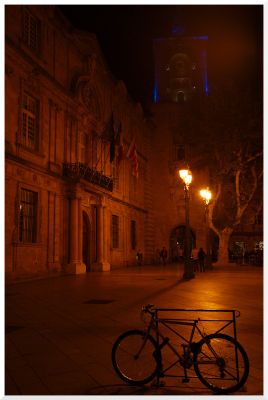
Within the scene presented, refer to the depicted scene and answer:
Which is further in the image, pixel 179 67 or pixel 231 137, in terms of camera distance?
pixel 179 67

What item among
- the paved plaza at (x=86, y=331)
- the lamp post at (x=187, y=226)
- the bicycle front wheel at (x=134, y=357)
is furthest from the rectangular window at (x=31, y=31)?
the bicycle front wheel at (x=134, y=357)

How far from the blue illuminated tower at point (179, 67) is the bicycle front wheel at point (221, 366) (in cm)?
5280

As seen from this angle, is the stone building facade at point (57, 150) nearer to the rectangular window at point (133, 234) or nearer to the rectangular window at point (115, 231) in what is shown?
the rectangular window at point (115, 231)

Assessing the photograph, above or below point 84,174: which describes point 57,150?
above

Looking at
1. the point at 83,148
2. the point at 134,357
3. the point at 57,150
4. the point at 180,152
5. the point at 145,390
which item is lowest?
the point at 145,390

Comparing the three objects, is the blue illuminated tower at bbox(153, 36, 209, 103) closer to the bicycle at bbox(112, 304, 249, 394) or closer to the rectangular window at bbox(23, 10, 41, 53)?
the rectangular window at bbox(23, 10, 41, 53)

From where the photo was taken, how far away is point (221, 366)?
5.02 m

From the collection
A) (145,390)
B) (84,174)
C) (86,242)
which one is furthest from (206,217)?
(145,390)

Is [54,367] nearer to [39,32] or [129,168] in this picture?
[39,32]

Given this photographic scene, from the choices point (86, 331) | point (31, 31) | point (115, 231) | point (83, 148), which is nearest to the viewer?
point (86, 331)

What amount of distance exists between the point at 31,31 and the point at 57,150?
5982 millimetres

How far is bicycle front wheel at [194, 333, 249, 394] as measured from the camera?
4848mm

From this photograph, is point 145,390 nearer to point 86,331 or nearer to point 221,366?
point 221,366

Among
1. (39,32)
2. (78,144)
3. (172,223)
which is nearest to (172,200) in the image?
(172,223)
